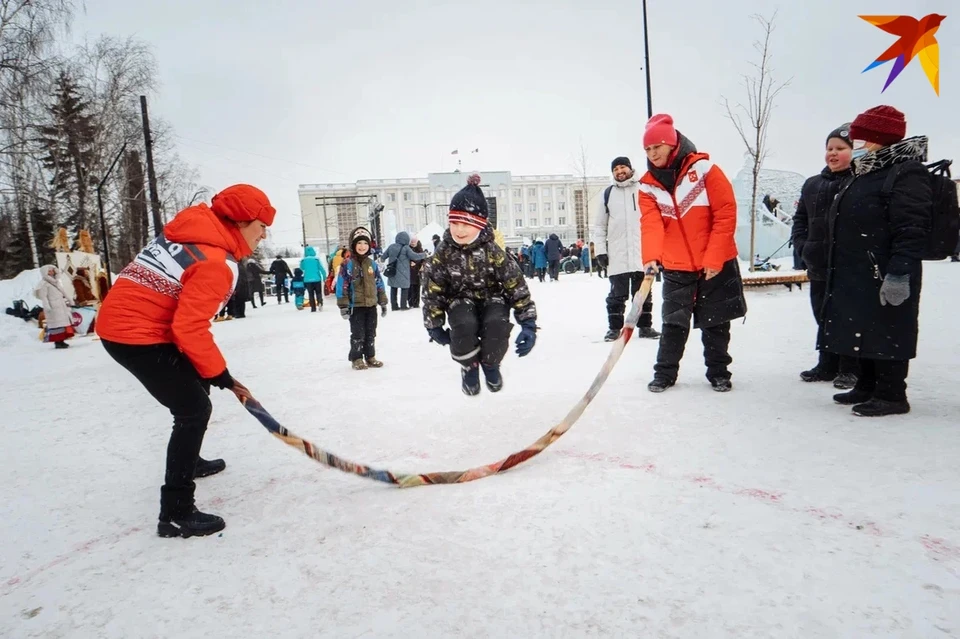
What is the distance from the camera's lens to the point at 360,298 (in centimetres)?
702

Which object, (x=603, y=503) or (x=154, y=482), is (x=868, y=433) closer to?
(x=603, y=503)

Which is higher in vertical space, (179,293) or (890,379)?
(179,293)

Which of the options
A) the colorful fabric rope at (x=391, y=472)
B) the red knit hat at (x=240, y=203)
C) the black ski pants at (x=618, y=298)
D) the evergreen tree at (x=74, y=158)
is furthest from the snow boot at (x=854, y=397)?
the evergreen tree at (x=74, y=158)

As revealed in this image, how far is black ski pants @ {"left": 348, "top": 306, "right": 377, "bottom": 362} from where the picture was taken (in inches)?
278

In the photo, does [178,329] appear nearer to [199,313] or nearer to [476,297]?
[199,313]

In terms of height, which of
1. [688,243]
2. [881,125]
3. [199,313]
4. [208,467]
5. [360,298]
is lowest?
[208,467]

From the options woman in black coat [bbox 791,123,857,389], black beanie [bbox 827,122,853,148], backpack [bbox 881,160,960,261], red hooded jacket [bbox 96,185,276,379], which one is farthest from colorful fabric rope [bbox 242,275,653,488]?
black beanie [bbox 827,122,853,148]

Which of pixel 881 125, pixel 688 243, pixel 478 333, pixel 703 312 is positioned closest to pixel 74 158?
pixel 478 333

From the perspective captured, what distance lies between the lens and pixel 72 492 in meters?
3.30

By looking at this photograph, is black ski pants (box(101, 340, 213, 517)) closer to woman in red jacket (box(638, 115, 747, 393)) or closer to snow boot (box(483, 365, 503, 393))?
snow boot (box(483, 365, 503, 393))

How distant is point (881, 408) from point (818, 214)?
1.75 m

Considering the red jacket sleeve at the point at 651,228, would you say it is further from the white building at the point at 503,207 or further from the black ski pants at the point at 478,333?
the white building at the point at 503,207

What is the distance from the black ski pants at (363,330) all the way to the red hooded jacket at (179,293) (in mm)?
4326

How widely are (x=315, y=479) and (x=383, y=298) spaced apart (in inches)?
178
